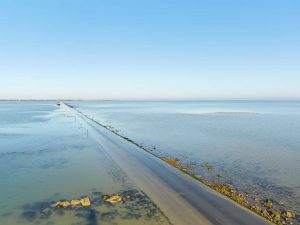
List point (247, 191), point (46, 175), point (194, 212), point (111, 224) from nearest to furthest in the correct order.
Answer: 1. point (111, 224)
2. point (194, 212)
3. point (247, 191)
4. point (46, 175)

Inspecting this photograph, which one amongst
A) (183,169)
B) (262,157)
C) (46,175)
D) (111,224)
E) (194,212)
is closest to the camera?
(111,224)

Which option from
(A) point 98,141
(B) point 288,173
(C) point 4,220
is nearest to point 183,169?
(B) point 288,173

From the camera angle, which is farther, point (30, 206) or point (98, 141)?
point (98, 141)

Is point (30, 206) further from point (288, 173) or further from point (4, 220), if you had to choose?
point (288, 173)

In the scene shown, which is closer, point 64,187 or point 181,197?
point 181,197

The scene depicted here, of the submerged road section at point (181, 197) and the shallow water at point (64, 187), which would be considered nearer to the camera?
the submerged road section at point (181, 197)

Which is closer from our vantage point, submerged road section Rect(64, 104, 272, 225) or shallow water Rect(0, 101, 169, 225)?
submerged road section Rect(64, 104, 272, 225)

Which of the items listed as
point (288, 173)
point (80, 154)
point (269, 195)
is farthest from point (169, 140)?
point (269, 195)
